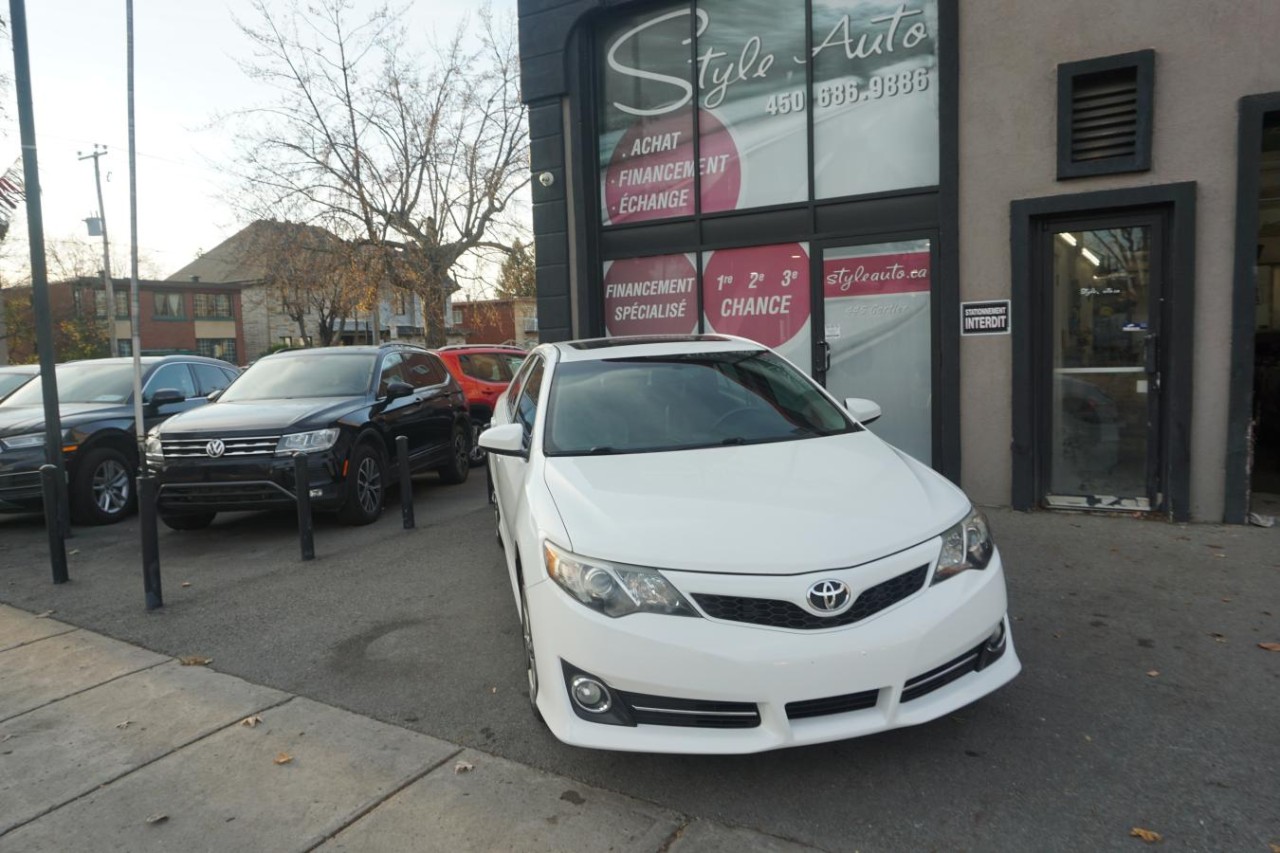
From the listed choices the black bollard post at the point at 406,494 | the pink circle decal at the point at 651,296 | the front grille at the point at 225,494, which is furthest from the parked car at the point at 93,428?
the pink circle decal at the point at 651,296

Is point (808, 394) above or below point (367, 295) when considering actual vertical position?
below

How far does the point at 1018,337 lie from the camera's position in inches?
269

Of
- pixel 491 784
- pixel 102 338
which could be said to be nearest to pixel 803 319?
pixel 491 784

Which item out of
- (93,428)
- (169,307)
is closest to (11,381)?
(93,428)

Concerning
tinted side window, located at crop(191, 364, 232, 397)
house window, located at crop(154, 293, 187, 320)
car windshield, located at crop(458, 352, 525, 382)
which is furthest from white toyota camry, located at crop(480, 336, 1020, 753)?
house window, located at crop(154, 293, 187, 320)

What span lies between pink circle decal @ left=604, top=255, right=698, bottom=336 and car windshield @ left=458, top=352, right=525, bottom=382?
10.6ft

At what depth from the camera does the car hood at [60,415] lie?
Result: 787 cm

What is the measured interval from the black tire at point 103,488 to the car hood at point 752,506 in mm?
6457

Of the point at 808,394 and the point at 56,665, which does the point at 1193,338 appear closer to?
the point at 808,394

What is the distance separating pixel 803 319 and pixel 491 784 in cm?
584

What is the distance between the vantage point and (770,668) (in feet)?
8.86

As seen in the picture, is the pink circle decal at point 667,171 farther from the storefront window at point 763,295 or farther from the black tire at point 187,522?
the black tire at point 187,522

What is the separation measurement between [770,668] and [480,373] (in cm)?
976

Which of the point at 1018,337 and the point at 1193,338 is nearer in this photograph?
the point at 1193,338
